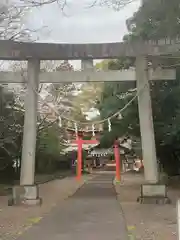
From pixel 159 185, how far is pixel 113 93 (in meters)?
8.59

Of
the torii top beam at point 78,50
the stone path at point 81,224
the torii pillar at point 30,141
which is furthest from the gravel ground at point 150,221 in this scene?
the torii top beam at point 78,50

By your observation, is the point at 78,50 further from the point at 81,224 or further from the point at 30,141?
the point at 81,224

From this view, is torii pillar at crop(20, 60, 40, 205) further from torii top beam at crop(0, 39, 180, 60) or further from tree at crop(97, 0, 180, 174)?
tree at crop(97, 0, 180, 174)

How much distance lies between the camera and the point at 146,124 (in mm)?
16031

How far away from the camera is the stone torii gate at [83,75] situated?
15.9 meters

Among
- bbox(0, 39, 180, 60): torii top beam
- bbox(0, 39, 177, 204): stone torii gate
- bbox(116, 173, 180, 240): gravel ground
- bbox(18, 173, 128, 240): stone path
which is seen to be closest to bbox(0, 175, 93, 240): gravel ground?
bbox(18, 173, 128, 240): stone path

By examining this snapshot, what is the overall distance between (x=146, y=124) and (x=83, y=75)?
111 inches

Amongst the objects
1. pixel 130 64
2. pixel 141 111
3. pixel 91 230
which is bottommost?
pixel 91 230

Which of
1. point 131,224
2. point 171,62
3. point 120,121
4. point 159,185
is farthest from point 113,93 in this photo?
point 131,224

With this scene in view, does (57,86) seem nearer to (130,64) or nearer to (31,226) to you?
(130,64)

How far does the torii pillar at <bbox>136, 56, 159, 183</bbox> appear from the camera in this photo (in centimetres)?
1591

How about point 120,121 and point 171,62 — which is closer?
point 171,62

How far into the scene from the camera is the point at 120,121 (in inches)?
957

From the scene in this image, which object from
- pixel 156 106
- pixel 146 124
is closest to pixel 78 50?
pixel 146 124
